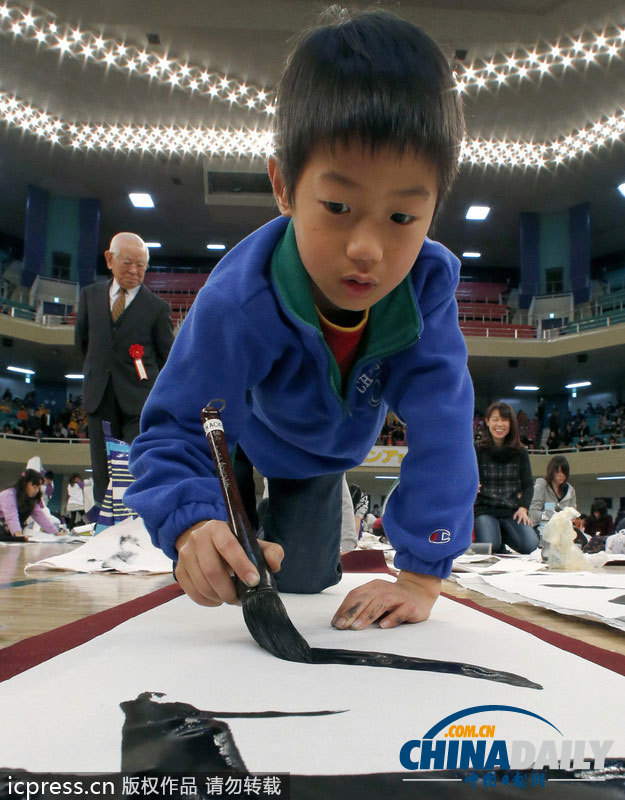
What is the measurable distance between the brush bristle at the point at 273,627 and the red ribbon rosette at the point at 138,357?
1916 millimetres

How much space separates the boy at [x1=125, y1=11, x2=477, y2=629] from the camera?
0.69m

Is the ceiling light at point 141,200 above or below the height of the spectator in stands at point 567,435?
above

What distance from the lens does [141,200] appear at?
40.3ft

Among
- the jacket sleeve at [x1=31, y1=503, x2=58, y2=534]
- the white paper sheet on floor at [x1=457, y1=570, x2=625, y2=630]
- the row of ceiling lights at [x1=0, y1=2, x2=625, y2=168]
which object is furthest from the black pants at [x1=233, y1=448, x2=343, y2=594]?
the row of ceiling lights at [x1=0, y1=2, x2=625, y2=168]

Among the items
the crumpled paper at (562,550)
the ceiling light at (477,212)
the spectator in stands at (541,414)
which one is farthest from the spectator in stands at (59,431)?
the crumpled paper at (562,550)

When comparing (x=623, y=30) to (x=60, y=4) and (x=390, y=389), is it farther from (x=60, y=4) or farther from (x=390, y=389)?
(x=390, y=389)

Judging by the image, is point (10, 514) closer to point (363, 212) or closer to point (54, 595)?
point (54, 595)

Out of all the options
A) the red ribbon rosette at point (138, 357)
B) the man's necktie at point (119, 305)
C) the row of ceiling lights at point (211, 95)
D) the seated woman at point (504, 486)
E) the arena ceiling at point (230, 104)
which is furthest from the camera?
the row of ceiling lights at point (211, 95)

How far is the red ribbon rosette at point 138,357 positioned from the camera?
250 cm

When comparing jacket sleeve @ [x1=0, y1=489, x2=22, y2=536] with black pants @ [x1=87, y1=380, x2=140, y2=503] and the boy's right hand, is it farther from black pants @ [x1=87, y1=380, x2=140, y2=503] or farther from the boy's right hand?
the boy's right hand

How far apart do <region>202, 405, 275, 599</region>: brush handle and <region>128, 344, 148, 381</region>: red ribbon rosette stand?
187 centimetres

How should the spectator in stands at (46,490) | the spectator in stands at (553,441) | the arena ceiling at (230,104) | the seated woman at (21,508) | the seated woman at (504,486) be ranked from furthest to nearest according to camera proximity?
the spectator in stands at (553,441), the arena ceiling at (230,104), the spectator in stands at (46,490), the seated woman at (21,508), the seated woman at (504,486)

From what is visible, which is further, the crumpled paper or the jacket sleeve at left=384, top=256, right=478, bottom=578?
the crumpled paper

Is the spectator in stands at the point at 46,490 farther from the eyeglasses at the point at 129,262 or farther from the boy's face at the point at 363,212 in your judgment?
the boy's face at the point at 363,212
